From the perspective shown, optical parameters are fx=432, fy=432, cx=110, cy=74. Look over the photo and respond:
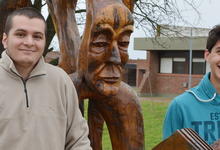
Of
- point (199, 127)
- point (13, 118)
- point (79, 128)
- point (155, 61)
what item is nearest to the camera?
point (13, 118)

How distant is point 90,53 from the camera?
206 centimetres

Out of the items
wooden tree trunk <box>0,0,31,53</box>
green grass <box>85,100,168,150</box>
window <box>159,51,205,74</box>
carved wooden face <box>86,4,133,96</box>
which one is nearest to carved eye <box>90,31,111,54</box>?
carved wooden face <box>86,4,133,96</box>

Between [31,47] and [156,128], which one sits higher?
[31,47]

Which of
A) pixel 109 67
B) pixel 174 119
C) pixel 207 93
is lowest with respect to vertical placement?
pixel 174 119

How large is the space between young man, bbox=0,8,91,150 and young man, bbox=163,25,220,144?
0.51m

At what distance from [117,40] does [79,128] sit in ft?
1.45

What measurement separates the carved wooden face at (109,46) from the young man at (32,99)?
19cm

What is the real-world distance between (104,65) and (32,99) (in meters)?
0.39

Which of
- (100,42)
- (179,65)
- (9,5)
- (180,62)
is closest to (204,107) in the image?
(100,42)

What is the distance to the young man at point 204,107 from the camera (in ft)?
6.94

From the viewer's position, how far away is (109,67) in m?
2.05

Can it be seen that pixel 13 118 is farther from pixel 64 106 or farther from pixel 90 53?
pixel 90 53

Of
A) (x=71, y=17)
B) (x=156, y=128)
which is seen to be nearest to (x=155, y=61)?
(x=156, y=128)

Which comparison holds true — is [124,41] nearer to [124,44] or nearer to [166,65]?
[124,44]
